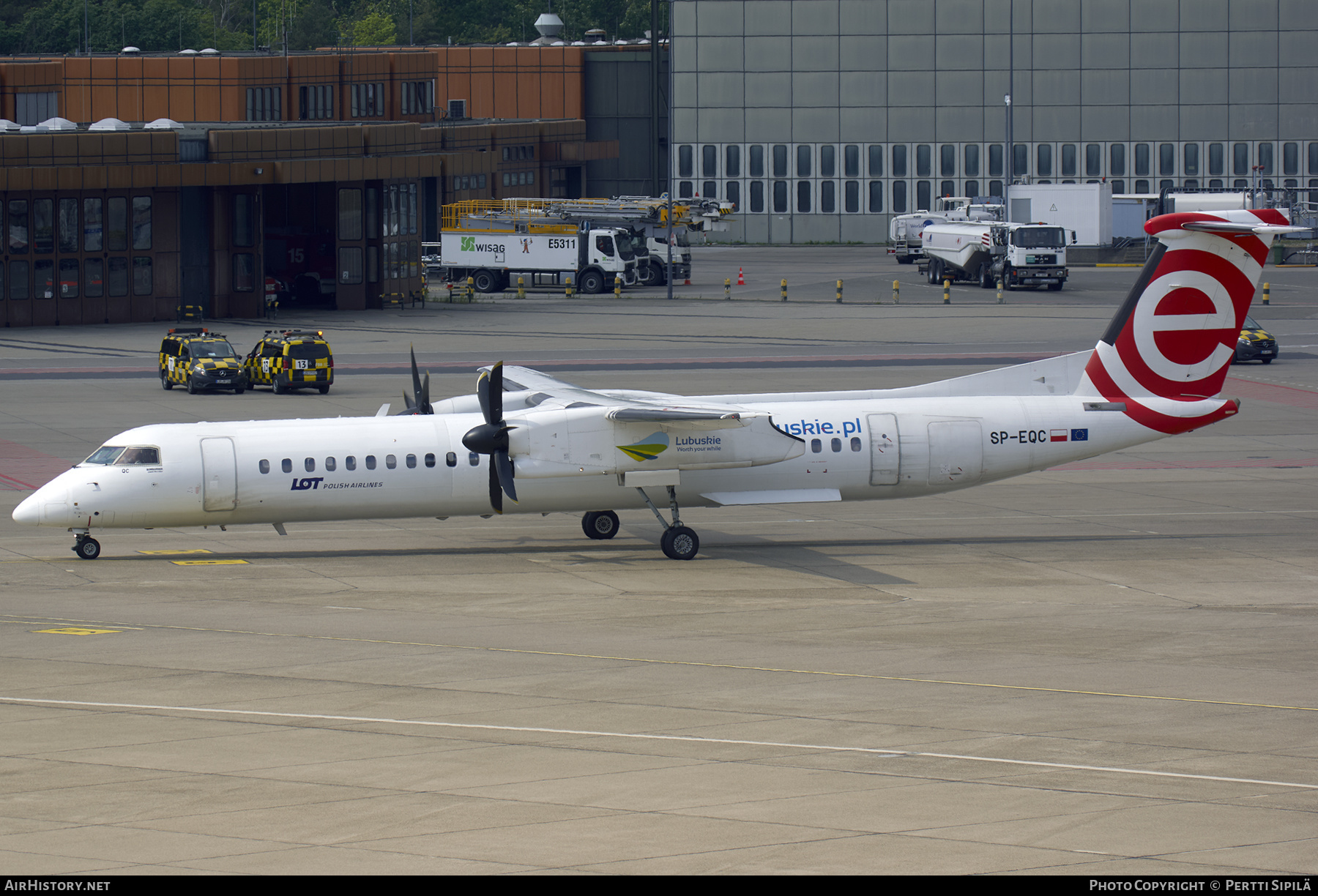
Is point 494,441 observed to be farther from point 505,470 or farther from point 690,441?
point 690,441

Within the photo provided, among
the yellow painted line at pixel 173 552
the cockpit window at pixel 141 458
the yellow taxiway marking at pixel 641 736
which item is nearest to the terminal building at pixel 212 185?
the yellow painted line at pixel 173 552

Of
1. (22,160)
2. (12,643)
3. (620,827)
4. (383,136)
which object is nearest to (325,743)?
(620,827)

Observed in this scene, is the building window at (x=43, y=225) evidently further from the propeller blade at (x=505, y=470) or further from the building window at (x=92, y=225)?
the propeller blade at (x=505, y=470)

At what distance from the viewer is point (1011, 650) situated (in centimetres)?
2294

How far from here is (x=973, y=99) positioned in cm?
11231

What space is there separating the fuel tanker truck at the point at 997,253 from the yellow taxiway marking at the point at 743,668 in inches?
2634

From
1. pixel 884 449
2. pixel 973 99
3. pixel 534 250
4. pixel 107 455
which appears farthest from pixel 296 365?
pixel 973 99

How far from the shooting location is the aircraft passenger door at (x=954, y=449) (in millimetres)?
30781

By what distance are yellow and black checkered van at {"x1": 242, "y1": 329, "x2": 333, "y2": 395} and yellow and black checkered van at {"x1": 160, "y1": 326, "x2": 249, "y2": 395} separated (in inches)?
31.8

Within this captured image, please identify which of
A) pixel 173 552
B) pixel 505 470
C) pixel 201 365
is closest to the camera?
pixel 505 470

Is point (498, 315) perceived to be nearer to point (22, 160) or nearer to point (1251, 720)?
point (22, 160)

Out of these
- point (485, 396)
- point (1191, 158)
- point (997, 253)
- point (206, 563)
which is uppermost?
point (1191, 158)

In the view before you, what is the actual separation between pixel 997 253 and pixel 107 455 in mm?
65223

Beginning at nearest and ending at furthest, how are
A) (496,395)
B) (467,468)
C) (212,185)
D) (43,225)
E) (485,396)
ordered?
(496,395), (485,396), (467,468), (43,225), (212,185)
